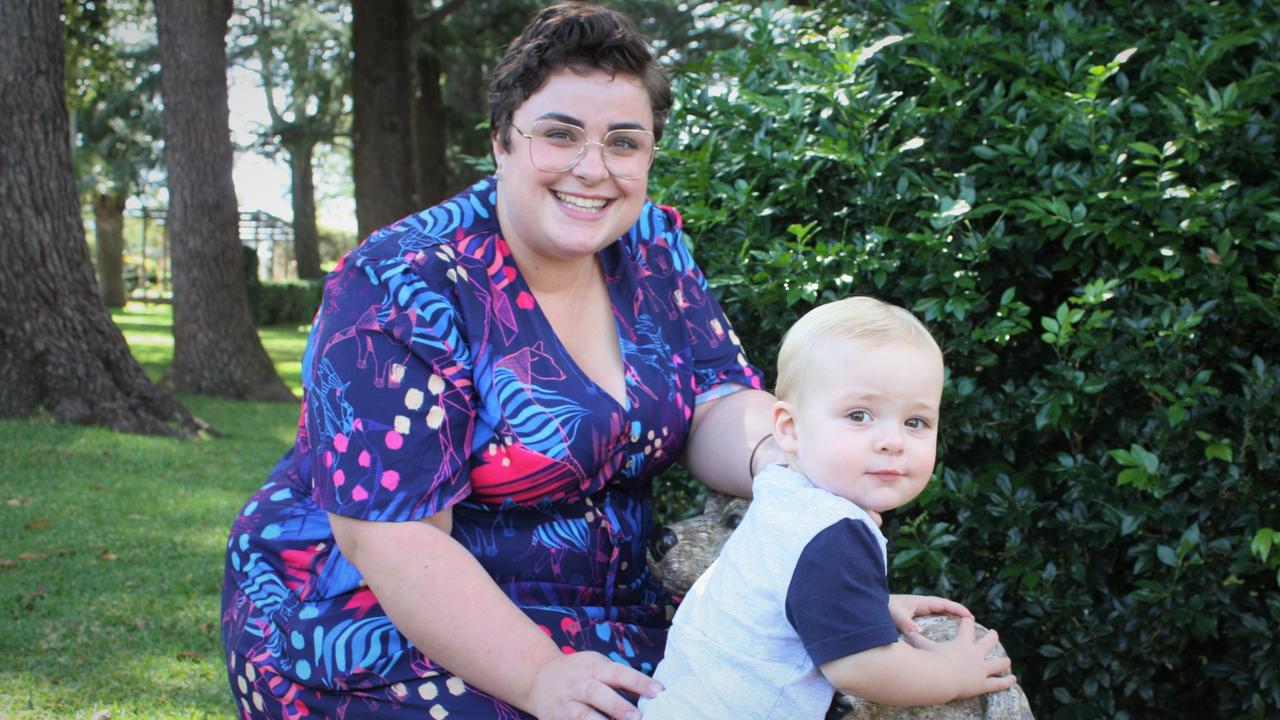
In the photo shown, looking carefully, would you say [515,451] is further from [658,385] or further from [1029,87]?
[1029,87]

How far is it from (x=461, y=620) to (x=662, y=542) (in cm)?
58

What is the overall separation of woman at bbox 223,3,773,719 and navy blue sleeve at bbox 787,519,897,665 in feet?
1.16

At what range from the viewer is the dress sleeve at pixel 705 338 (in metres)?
2.53

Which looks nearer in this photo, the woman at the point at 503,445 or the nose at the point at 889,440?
the nose at the point at 889,440

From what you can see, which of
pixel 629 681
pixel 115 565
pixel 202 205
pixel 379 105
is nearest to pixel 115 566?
pixel 115 565

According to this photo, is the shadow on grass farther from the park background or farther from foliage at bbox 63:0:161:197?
foliage at bbox 63:0:161:197

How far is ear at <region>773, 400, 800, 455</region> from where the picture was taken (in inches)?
73.5

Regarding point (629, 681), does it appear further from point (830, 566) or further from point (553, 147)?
point (553, 147)

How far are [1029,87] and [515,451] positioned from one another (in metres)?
1.80

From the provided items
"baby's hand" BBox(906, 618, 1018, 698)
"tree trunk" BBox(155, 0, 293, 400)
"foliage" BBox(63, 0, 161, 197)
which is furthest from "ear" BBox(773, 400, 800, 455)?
"foliage" BBox(63, 0, 161, 197)

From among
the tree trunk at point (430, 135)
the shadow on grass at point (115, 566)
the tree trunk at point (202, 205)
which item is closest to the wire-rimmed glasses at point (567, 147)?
the shadow on grass at point (115, 566)

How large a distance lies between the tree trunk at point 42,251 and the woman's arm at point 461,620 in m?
6.58

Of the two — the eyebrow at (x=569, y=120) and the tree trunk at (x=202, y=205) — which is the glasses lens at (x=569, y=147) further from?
the tree trunk at (x=202, y=205)

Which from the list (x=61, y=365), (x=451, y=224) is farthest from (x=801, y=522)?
(x=61, y=365)
